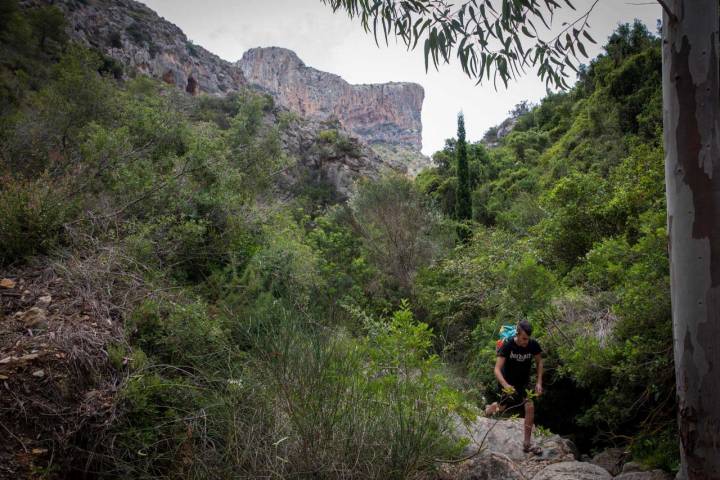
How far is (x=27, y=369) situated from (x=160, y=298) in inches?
64.8

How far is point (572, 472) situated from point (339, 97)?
115 m

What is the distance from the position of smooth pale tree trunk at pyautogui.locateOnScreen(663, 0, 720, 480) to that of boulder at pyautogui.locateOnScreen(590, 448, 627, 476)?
2142 millimetres

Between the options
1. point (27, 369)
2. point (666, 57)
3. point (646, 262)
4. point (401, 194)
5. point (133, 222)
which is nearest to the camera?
point (666, 57)

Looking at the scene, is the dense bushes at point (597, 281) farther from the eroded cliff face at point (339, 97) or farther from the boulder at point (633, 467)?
the eroded cliff face at point (339, 97)

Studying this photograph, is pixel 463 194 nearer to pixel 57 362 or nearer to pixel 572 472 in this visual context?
pixel 572 472

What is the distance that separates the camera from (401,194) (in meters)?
21.3

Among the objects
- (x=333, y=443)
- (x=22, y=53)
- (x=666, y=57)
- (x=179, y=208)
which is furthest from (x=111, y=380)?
(x=22, y=53)

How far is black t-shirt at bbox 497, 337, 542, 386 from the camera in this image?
4.80 metres

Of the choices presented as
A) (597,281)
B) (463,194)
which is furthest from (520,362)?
(463,194)

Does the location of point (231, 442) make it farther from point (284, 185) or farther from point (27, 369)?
point (284, 185)

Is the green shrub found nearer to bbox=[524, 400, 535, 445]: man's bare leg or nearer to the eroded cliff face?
bbox=[524, 400, 535, 445]: man's bare leg

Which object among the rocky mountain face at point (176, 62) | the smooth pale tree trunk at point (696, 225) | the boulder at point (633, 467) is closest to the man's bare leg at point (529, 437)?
the boulder at point (633, 467)

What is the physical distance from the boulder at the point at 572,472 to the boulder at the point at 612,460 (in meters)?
0.44

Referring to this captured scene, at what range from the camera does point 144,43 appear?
40688 mm
